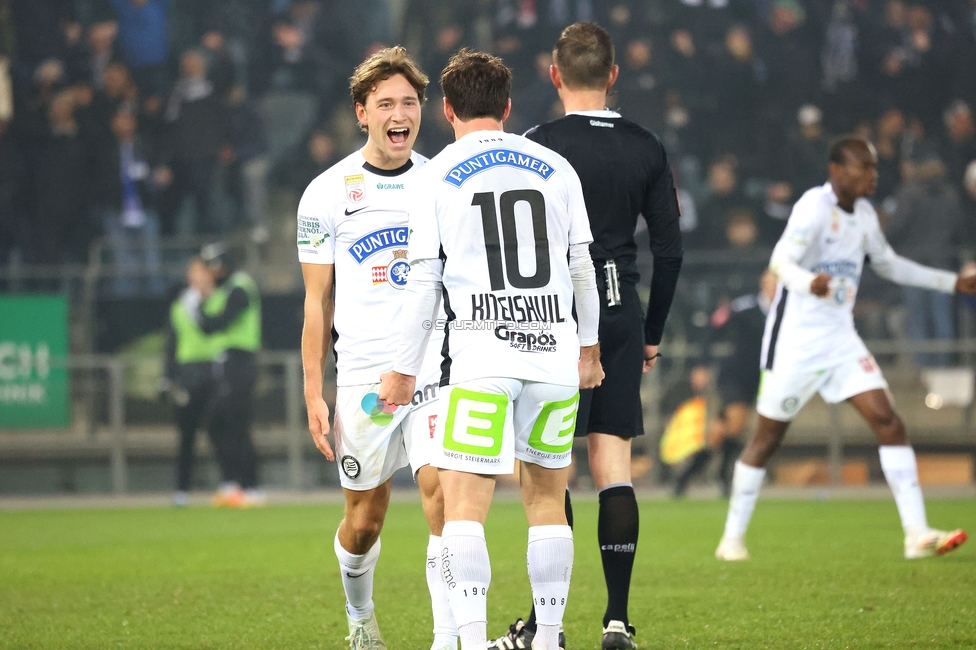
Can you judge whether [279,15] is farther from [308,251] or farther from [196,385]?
[308,251]

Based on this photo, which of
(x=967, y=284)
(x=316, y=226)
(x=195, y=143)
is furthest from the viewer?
(x=195, y=143)

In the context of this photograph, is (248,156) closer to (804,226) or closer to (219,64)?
(219,64)

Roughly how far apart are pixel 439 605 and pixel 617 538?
0.93 meters

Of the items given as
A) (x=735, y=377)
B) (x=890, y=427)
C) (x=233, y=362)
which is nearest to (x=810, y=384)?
(x=890, y=427)

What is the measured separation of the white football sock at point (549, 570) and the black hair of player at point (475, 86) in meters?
1.41

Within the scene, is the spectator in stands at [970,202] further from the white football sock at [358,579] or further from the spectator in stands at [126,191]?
the white football sock at [358,579]

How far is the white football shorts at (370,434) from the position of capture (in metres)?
5.33

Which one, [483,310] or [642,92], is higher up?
[642,92]

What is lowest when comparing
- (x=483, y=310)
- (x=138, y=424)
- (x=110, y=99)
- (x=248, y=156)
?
(x=138, y=424)

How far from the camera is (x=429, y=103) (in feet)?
56.0

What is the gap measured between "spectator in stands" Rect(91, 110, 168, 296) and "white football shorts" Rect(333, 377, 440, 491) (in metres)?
12.3

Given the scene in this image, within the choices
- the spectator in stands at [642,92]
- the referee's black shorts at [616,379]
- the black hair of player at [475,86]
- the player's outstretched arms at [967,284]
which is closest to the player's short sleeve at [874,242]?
the player's outstretched arms at [967,284]

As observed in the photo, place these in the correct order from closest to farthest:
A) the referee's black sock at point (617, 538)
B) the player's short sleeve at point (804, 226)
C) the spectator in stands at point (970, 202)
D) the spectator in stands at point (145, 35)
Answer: the referee's black sock at point (617, 538) < the player's short sleeve at point (804, 226) < the spectator in stands at point (970, 202) < the spectator in stands at point (145, 35)

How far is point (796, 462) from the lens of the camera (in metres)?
15.2
